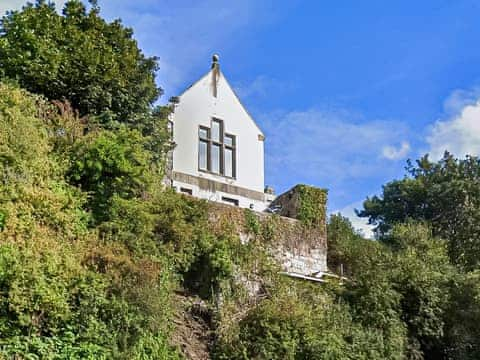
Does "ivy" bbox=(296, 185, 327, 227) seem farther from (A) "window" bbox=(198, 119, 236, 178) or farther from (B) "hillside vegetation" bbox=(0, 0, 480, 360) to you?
(A) "window" bbox=(198, 119, 236, 178)

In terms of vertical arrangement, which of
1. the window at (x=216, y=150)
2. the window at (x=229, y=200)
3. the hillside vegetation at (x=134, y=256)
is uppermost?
the window at (x=216, y=150)

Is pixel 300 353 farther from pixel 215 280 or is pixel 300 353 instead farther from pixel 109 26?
pixel 109 26

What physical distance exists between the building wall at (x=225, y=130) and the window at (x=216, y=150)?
16 centimetres

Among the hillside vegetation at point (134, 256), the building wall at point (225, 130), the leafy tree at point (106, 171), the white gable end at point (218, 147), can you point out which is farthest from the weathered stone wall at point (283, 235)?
the building wall at point (225, 130)

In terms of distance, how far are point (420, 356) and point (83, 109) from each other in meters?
10.5

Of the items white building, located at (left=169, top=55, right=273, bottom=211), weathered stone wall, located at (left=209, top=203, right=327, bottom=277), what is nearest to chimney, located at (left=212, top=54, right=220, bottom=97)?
white building, located at (left=169, top=55, right=273, bottom=211)

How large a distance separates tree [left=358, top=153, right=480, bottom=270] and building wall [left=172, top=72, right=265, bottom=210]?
5.30 metres

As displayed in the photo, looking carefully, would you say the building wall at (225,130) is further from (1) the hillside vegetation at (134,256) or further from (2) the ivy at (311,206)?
(2) the ivy at (311,206)

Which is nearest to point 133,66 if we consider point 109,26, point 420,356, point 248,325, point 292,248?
point 109,26

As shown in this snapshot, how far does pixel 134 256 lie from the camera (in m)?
15.5

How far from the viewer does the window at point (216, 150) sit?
2406 centimetres

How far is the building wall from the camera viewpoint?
23.5m

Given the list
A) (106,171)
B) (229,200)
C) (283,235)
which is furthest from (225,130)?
(106,171)

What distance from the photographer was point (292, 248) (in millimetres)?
19859
